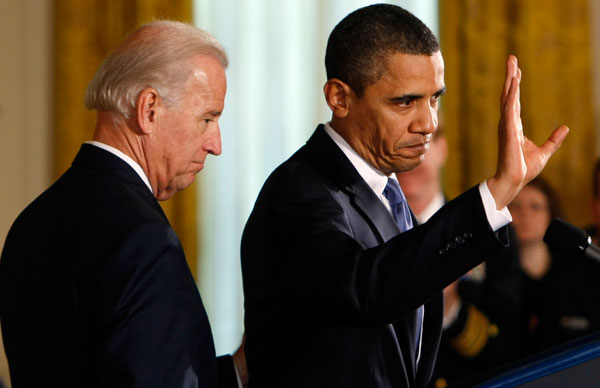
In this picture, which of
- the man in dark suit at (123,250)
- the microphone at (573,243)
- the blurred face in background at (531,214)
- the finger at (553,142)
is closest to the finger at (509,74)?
the finger at (553,142)

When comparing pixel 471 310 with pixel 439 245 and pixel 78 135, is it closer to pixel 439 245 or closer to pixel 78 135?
pixel 439 245

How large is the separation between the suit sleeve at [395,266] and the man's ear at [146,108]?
1.14 feet

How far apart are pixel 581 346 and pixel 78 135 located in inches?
165

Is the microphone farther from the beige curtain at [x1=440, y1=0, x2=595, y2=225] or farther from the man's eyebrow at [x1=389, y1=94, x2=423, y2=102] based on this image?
the beige curtain at [x1=440, y1=0, x2=595, y2=225]

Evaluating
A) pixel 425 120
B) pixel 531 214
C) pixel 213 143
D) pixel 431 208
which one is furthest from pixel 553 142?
pixel 531 214

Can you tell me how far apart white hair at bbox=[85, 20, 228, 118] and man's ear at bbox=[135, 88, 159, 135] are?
11mm

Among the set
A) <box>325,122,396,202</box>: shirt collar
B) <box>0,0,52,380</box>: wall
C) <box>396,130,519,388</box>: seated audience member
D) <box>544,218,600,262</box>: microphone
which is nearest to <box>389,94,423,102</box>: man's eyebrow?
<box>325,122,396,202</box>: shirt collar

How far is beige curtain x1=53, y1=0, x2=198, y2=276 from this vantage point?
515cm

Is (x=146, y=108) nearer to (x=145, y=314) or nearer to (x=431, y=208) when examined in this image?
(x=145, y=314)

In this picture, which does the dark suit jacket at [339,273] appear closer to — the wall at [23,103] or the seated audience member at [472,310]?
the seated audience member at [472,310]

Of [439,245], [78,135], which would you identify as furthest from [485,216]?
[78,135]

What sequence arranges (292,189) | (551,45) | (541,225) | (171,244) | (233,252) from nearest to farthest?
1. (171,244)
2. (292,189)
3. (541,225)
4. (551,45)
5. (233,252)

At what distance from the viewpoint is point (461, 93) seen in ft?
16.2

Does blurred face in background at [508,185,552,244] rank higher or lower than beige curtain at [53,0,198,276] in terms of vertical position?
lower
